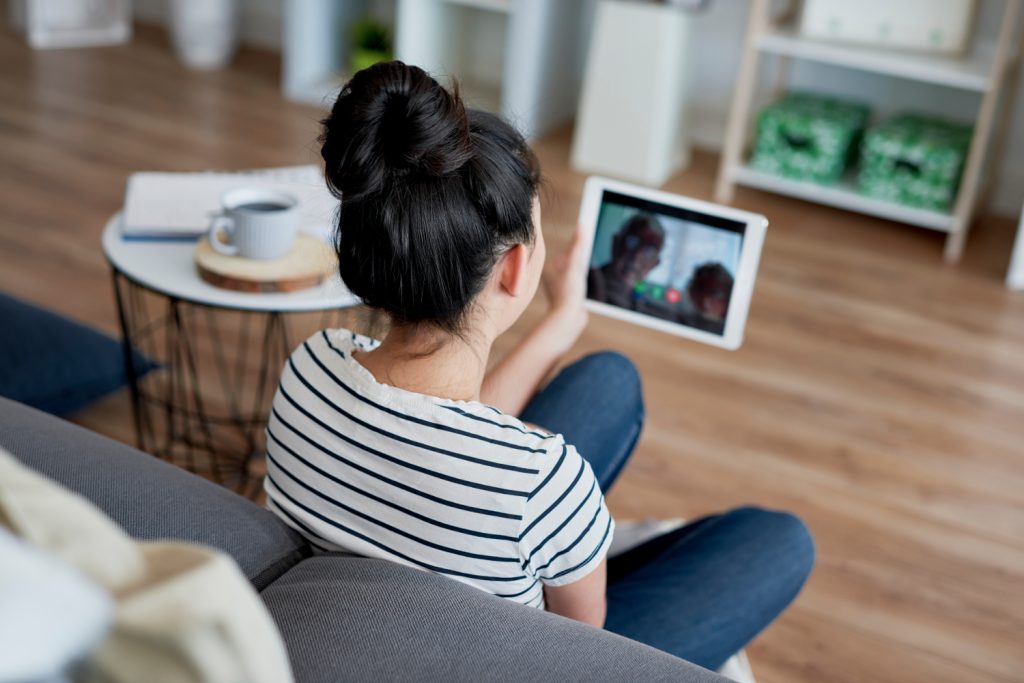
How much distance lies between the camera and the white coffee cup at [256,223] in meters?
1.52

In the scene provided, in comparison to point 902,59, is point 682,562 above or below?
below

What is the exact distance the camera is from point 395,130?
35.1 inches

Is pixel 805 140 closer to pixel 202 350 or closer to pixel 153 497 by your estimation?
pixel 202 350

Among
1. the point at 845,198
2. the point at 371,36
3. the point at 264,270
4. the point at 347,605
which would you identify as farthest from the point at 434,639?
the point at 371,36

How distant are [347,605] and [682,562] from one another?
1.62ft

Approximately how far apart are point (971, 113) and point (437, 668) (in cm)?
300

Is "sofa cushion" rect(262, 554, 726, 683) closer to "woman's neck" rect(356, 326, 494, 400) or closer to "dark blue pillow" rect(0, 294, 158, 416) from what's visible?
"woman's neck" rect(356, 326, 494, 400)

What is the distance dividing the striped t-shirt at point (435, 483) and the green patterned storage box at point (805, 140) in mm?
2371

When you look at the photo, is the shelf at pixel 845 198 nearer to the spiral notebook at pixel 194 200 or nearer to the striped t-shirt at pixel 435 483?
the spiral notebook at pixel 194 200

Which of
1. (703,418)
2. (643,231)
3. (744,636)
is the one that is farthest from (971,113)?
(744,636)

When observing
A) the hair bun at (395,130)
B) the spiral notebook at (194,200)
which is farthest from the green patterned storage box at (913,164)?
the hair bun at (395,130)

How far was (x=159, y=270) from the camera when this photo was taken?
5.05ft

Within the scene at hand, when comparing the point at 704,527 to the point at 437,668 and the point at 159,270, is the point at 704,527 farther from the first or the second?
the point at 159,270

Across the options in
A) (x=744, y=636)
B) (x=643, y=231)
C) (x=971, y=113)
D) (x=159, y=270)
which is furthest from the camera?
(x=971, y=113)
